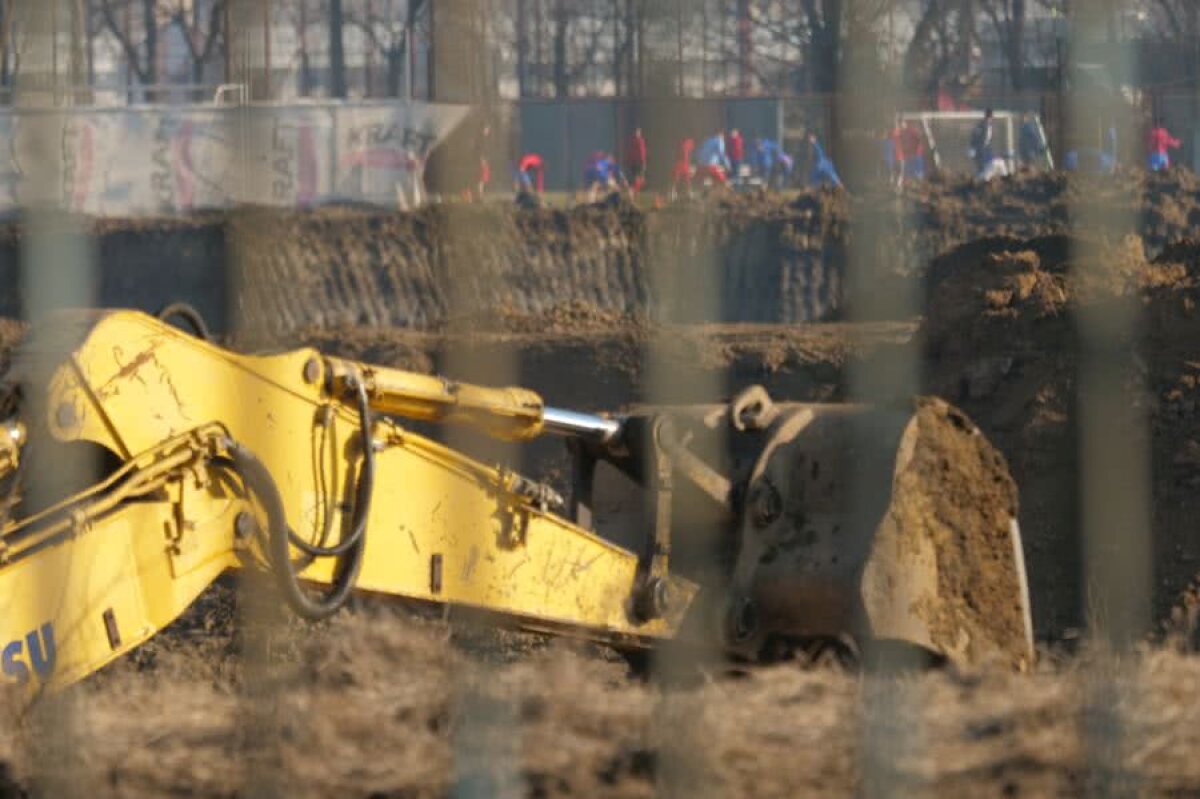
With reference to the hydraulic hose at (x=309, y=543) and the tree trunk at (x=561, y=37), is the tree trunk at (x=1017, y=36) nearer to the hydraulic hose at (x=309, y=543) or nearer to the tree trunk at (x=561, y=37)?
the tree trunk at (x=561, y=37)

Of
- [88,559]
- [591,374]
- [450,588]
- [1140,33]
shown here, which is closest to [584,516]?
[450,588]

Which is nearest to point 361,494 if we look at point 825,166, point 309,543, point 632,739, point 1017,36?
point 309,543

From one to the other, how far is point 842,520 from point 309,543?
1768 mm

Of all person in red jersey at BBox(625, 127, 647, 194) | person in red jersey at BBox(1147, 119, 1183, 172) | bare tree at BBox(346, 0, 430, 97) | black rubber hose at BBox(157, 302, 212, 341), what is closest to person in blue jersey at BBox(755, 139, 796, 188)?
person in red jersey at BBox(1147, 119, 1183, 172)

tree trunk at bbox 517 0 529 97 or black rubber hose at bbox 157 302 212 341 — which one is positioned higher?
tree trunk at bbox 517 0 529 97

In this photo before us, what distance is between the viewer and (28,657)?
4062 millimetres

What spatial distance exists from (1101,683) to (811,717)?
0.54 m

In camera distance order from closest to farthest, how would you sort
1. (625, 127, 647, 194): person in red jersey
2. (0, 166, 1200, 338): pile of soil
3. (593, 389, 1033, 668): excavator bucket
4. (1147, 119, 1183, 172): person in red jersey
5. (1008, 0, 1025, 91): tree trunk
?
(625, 127, 647, 194): person in red jersey < (1008, 0, 1025, 91): tree trunk < (593, 389, 1033, 668): excavator bucket < (1147, 119, 1183, 172): person in red jersey < (0, 166, 1200, 338): pile of soil

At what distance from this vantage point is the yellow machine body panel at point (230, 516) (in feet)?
13.7

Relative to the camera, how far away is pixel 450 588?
5.41m

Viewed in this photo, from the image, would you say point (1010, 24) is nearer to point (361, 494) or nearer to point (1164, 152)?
point (361, 494)

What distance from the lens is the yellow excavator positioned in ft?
13.8

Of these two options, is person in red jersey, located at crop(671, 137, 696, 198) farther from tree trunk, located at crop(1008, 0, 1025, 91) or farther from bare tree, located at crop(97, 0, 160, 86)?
bare tree, located at crop(97, 0, 160, 86)

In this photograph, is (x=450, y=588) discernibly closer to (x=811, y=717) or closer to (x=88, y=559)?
(x=88, y=559)
